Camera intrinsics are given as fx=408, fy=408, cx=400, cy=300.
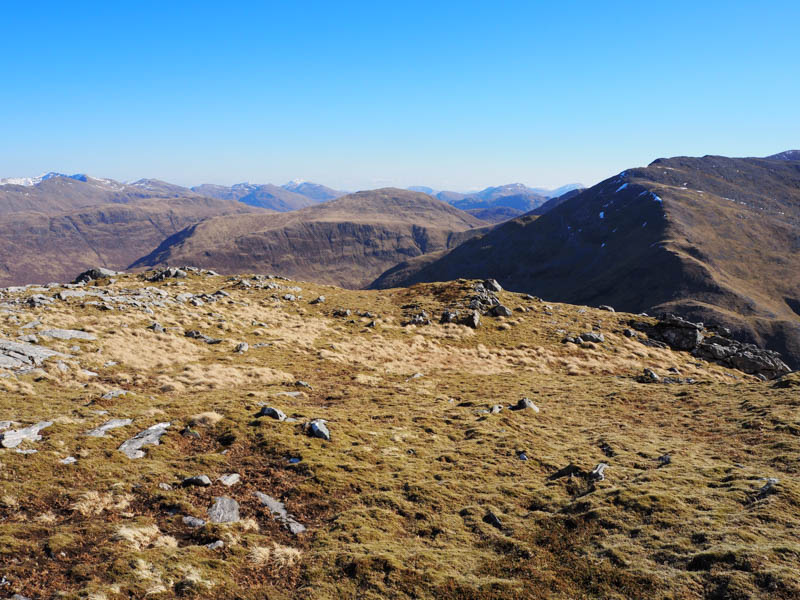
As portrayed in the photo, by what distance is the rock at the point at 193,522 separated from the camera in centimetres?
1342

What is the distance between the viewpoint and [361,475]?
17.6 meters

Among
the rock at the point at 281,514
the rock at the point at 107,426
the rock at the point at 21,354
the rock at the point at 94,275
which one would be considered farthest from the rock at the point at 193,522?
the rock at the point at 94,275

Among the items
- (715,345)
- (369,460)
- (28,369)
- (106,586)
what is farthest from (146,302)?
(715,345)

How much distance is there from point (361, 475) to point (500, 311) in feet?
135

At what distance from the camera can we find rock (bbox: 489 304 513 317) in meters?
54.8

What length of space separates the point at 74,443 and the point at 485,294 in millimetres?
51169

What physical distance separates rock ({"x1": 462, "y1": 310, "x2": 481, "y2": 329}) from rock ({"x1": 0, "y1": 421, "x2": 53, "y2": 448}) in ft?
134

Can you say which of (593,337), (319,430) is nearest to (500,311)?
(593,337)

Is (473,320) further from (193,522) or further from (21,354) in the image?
(21,354)

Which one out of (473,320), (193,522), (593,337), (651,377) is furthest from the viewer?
(473,320)

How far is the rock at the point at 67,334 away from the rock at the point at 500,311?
141ft

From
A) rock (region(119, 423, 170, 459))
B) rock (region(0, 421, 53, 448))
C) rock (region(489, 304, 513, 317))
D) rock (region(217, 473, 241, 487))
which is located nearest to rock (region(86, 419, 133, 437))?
rock (region(119, 423, 170, 459))

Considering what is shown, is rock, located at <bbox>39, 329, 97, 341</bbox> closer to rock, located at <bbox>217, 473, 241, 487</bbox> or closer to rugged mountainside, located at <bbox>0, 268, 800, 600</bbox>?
rugged mountainside, located at <bbox>0, 268, 800, 600</bbox>

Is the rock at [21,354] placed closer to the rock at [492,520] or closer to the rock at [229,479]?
the rock at [229,479]
